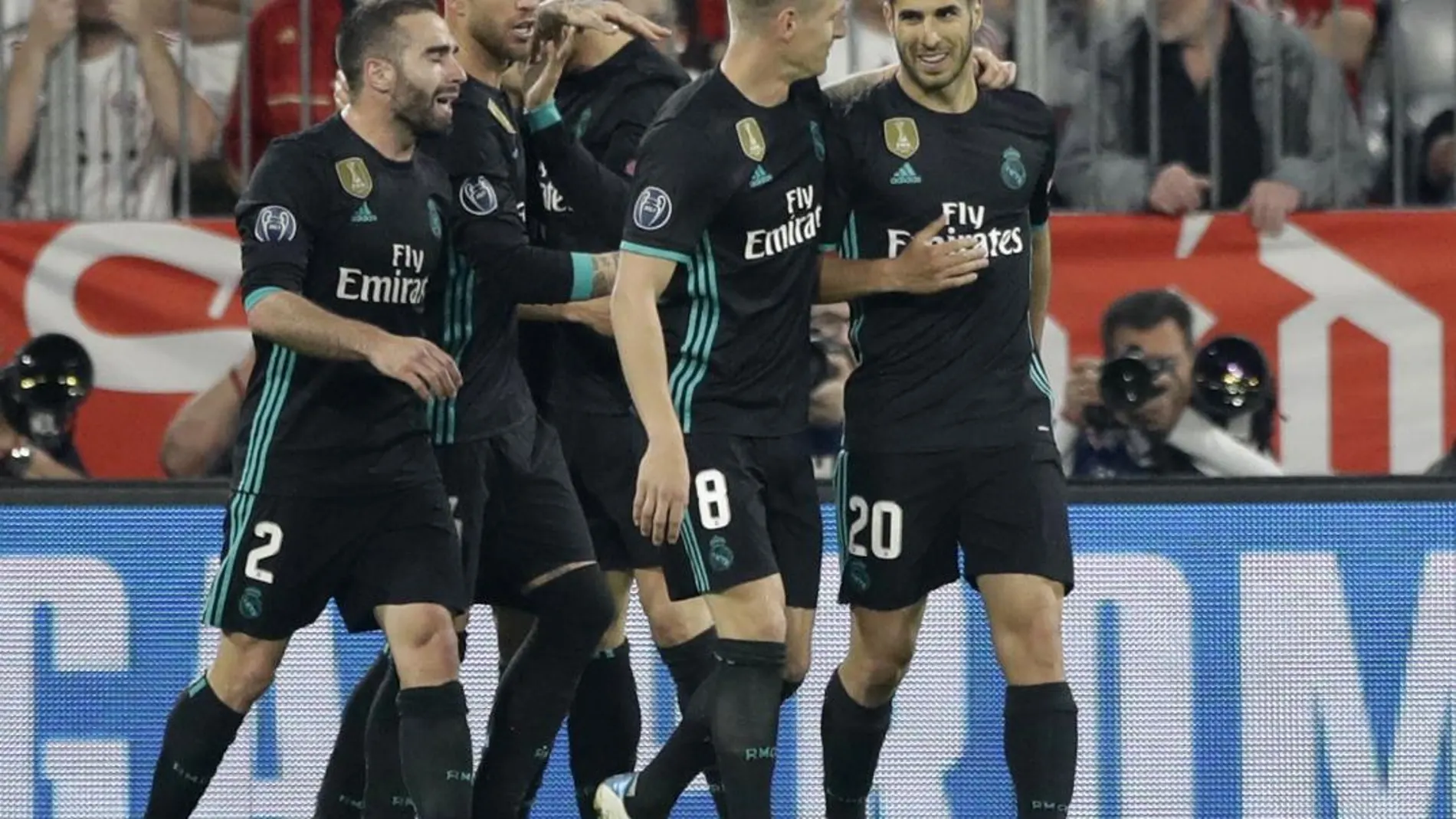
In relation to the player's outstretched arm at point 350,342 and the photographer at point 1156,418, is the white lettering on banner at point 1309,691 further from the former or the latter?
the player's outstretched arm at point 350,342

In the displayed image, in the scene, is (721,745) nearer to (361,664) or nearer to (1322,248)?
(361,664)

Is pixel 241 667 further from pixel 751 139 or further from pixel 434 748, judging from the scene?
pixel 751 139

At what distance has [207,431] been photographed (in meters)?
8.73

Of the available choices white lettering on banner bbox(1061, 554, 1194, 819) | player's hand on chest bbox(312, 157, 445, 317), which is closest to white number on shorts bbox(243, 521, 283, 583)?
player's hand on chest bbox(312, 157, 445, 317)

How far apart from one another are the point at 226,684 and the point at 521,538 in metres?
0.81

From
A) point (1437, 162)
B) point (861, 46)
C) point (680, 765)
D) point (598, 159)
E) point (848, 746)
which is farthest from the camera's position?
point (861, 46)

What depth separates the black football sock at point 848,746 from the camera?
742 cm

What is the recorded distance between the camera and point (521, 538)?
7422mm

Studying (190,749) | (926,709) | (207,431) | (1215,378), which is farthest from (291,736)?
(1215,378)

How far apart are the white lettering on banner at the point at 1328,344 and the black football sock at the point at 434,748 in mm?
2806

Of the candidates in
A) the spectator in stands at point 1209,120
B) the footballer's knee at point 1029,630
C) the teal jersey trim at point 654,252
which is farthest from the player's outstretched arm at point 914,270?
the spectator in stands at point 1209,120

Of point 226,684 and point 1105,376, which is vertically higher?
point 1105,376

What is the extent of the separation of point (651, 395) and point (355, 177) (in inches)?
35.9

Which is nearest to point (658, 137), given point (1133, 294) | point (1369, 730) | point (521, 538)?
point (521, 538)
